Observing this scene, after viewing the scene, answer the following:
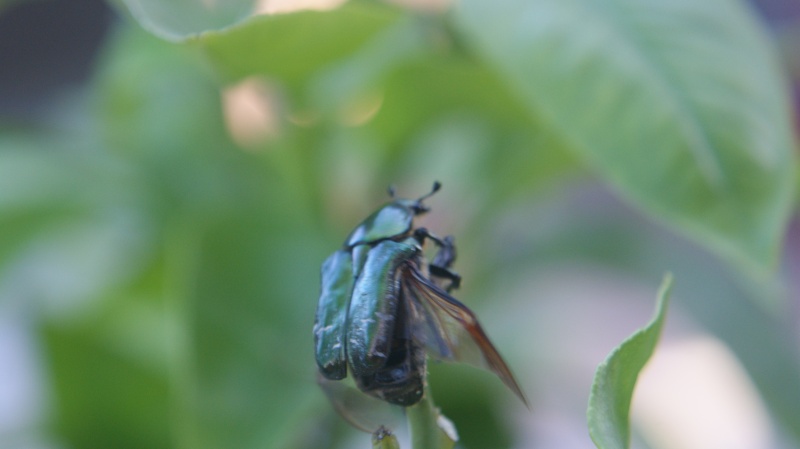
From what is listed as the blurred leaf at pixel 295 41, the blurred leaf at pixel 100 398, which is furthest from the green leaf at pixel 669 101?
the blurred leaf at pixel 100 398

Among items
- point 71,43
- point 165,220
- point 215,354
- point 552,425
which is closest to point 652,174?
point 215,354

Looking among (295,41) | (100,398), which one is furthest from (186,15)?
(100,398)

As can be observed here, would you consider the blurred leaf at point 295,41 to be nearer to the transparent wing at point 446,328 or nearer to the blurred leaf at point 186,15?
the blurred leaf at point 186,15

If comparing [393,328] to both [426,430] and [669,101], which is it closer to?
[426,430]

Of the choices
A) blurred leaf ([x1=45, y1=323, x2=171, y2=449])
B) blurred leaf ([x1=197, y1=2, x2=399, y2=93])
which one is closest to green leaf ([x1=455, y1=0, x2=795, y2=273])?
blurred leaf ([x1=197, y1=2, x2=399, y2=93])

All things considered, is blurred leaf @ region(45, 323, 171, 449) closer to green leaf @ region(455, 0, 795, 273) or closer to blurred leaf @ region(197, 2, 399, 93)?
blurred leaf @ region(197, 2, 399, 93)

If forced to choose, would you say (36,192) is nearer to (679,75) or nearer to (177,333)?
(177,333)
